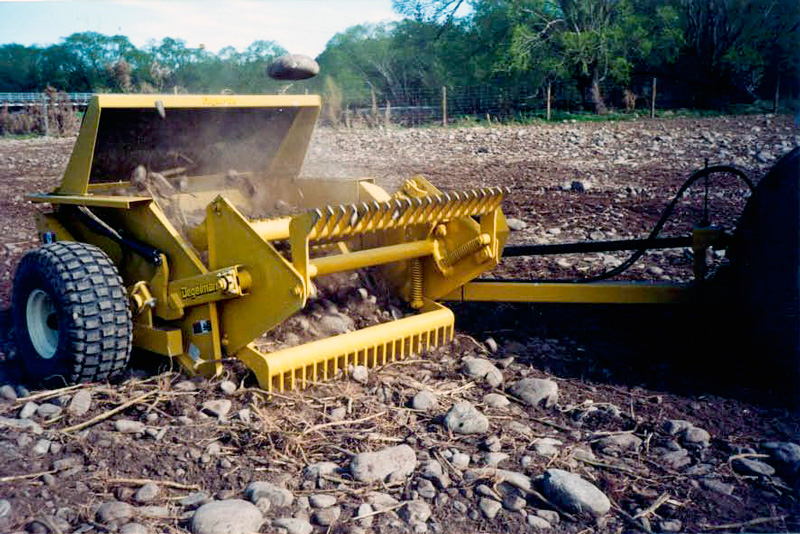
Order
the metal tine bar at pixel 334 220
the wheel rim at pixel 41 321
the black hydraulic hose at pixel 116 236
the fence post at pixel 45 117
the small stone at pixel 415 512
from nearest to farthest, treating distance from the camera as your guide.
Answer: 1. the small stone at pixel 415 512
2. the metal tine bar at pixel 334 220
3. the black hydraulic hose at pixel 116 236
4. the wheel rim at pixel 41 321
5. the fence post at pixel 45 117

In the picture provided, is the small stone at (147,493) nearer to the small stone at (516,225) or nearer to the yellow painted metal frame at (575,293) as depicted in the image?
the yellow painted metal frame at (575,293)

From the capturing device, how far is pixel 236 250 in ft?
12.6

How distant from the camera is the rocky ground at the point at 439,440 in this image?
2875 millimetres

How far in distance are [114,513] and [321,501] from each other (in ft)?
2.38

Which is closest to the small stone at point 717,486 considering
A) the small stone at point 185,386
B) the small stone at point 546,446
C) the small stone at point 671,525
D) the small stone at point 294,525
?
the small stone at point 671,525

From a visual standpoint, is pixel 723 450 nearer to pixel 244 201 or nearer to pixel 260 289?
pixel 260 289

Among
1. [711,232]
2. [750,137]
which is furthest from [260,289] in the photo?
[750,137]

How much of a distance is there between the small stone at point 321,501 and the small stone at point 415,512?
262mm

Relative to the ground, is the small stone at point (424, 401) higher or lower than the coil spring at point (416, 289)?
lower

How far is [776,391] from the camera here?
3.88m

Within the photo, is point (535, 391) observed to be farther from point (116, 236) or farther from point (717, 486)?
point (116, 236)

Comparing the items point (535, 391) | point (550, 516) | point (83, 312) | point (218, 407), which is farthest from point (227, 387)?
point (550, 516)

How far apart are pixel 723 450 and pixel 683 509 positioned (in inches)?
22.3

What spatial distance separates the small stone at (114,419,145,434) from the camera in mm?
3539
